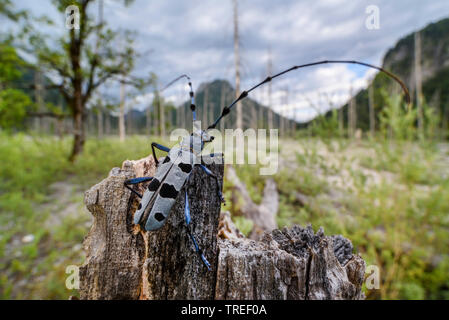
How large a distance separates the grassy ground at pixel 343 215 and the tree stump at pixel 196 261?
1100 mm

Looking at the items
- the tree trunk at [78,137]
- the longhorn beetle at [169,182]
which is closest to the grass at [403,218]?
the longhorn beetle at [169,182]

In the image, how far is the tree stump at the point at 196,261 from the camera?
106 centimetres

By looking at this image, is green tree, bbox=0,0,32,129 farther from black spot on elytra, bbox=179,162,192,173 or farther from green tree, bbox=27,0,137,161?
black spot on elytra, bbox=179,162,192,173

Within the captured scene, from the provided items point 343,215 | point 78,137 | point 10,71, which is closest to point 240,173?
point 343,215

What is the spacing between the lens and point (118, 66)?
7.04 meters

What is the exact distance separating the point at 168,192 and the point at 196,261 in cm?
41

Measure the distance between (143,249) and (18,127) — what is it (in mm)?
9865

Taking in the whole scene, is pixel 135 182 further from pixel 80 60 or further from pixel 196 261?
pixel 80 60

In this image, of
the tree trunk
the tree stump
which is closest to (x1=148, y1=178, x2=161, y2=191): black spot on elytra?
the tree stump

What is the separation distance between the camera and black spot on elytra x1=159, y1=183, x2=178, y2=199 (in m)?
1.22

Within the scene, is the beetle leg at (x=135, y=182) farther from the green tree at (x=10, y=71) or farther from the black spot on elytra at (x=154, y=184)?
the green tree at (x=10, y=71)

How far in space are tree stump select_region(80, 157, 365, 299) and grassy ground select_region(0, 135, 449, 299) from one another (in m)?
1.10
